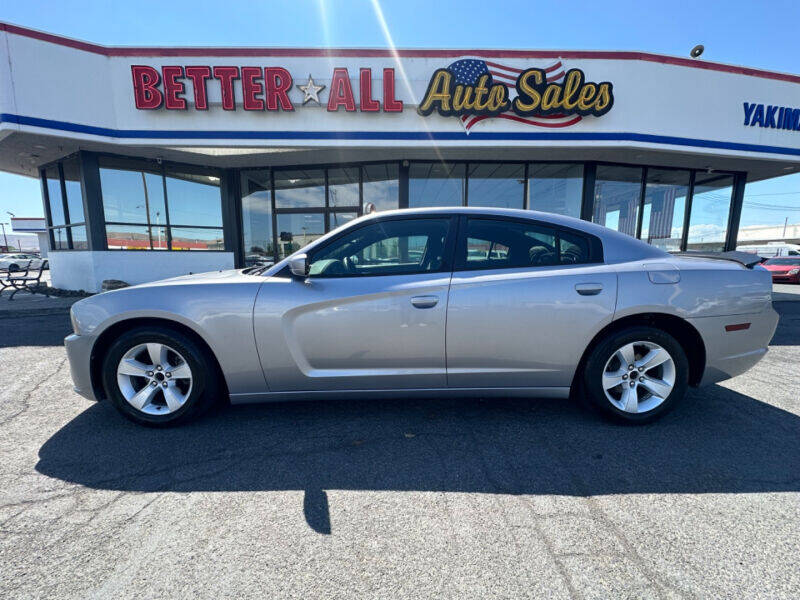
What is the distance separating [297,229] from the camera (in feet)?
33.6

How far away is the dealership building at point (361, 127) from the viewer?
7387 millimetres

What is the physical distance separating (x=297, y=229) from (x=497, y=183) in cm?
567

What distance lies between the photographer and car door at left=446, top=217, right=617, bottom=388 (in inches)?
94.5

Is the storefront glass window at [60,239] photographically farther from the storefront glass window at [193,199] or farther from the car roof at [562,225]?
the car roof at [562,225]

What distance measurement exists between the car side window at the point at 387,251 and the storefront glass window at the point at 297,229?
25.6ft

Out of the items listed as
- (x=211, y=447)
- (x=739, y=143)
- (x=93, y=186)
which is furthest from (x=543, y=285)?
(x=93, y=186)

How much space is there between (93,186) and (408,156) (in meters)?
7.60

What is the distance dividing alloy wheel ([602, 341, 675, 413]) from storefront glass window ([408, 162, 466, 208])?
7465mm

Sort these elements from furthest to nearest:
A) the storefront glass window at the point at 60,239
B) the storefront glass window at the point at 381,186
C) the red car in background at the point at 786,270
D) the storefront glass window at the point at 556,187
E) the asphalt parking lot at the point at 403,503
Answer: the red car in background at the point at 786,270 < the storefront glass window at the point at 60,239 < the storefront glass window at the point at 381,186 < the storefront glass window at the point at 556,187 < the asphalt parking lot at the point at 403,503

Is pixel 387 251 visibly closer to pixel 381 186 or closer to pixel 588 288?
pixel 588 288

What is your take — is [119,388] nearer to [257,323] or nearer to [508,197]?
[257,323]

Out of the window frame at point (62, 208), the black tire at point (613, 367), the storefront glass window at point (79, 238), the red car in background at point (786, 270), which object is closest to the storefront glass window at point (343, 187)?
the window frame at point (62, 208)

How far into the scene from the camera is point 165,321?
2531mm

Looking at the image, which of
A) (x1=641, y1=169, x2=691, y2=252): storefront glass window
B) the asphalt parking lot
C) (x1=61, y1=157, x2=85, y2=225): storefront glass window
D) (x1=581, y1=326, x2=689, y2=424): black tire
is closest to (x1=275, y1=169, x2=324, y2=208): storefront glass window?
(x1=61, y1=157, x2=85, y2=225): storefront glass window
